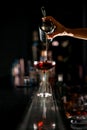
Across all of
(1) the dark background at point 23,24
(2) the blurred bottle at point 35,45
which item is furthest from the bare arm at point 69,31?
(2) the blurred bottle at point 35,45

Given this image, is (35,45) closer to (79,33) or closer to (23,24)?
(23,24)

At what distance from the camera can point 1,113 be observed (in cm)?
135

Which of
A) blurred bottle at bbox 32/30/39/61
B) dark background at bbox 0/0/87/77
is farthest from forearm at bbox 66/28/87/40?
blurred bottle at bbox 32/30/39/61

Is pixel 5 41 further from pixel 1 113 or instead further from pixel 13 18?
pixel 1 113

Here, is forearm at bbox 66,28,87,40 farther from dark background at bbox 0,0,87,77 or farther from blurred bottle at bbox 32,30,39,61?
blurred bottle at bbox 32,30,39,61

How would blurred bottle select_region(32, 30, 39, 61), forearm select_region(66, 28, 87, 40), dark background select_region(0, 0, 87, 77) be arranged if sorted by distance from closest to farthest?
forearm select_region(66, 28, 87, 40)
dark background select_region(0, 0, 87, 77)
blurred bottle select_region(32, 30, 39, 61)

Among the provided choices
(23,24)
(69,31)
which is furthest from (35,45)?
(69,31)

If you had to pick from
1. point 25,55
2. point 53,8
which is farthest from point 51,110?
point 25,55

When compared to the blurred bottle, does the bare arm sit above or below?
above

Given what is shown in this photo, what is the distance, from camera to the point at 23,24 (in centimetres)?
498

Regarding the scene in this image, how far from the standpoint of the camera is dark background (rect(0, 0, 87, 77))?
4.79 m

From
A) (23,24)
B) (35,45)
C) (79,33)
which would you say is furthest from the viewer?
(35,45)

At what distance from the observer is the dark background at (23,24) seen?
479cm

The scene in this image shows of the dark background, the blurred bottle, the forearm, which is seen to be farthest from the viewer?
the blurred bottle
